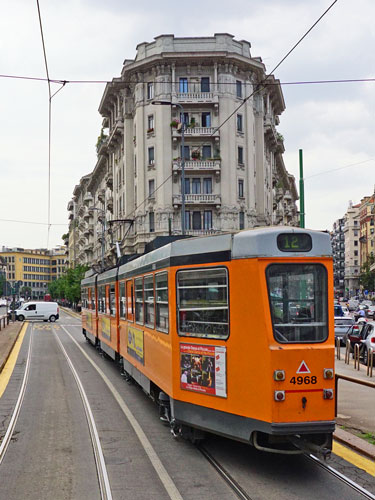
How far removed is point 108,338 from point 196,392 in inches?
407

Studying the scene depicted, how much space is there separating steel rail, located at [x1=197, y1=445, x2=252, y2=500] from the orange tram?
0.84 feet

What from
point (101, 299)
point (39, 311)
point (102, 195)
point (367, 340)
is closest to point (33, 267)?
point (102, 195)

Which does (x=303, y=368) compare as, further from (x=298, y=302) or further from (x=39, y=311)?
(x=39, y=311)

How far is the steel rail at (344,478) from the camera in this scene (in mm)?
6395

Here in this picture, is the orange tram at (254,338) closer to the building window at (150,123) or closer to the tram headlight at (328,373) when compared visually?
the tram headlight at (328,373)

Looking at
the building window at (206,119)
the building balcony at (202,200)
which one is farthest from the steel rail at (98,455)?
the building window at (206,119)

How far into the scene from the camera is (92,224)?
3236 inches

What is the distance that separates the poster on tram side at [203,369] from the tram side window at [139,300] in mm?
3213

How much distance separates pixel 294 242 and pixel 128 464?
344 cm

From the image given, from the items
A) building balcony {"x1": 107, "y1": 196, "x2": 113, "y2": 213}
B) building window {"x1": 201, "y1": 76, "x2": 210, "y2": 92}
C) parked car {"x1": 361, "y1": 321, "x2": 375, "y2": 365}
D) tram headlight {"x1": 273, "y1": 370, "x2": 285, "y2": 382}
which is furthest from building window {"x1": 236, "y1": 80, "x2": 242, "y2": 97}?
tram headlight {"x1": 273, "y1": 370, "x2": 285, "y2": 382}

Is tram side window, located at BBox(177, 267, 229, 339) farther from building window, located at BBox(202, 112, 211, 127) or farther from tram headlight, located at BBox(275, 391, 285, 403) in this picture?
building window, located at BBox(202, 112, 211, 127)

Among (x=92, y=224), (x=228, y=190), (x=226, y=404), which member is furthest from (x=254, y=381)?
(x=92, y=224)

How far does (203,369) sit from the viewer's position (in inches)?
310

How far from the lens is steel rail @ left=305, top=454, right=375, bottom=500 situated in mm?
6395
